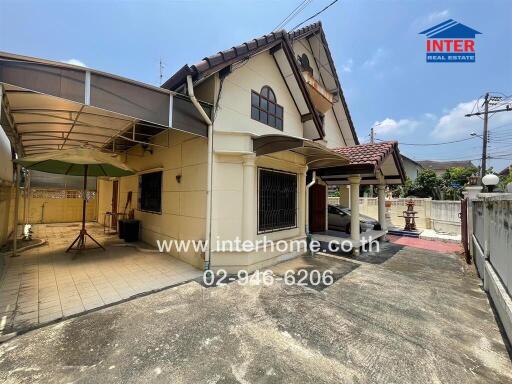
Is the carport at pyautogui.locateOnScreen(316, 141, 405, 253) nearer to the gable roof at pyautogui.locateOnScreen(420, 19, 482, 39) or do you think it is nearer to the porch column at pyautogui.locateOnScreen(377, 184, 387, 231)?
the porch column at pyautogui.locateOnScreen(377, 184, 387, 231)

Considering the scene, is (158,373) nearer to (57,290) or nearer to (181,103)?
(57,290)

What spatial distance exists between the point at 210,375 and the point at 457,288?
5454mm

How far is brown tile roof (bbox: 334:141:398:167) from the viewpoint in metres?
6.83

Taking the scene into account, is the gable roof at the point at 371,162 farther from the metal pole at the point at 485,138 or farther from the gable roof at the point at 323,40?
the metal pole at the point at 485,138

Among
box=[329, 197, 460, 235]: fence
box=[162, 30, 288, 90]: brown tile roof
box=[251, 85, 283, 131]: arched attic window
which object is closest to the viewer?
box=[162, 30, 288, 90]: brown tile roof

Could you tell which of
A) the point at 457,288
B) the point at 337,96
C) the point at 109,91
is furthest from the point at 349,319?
the point at 337,96

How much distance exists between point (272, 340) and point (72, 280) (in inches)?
174

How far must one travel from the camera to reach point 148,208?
8.12m

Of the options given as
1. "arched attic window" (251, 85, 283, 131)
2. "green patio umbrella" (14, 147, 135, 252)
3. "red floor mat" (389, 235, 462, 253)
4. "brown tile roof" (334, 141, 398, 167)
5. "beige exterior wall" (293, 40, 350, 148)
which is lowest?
"red floor mat" (389, 235, 462, 253)

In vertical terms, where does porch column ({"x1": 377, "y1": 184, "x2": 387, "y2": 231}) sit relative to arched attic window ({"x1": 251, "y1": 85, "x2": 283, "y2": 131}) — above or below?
below

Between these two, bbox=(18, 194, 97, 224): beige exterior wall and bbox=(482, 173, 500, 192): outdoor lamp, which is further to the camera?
bbox=(18, 194, 97, 224): beige exterior wall

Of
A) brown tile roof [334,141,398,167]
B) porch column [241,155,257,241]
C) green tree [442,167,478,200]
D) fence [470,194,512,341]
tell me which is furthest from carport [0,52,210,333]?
green tree [442,167,478,200]

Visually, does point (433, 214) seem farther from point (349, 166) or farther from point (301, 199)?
point (301, 199)

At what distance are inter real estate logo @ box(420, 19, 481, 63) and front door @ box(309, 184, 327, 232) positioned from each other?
241 inches
